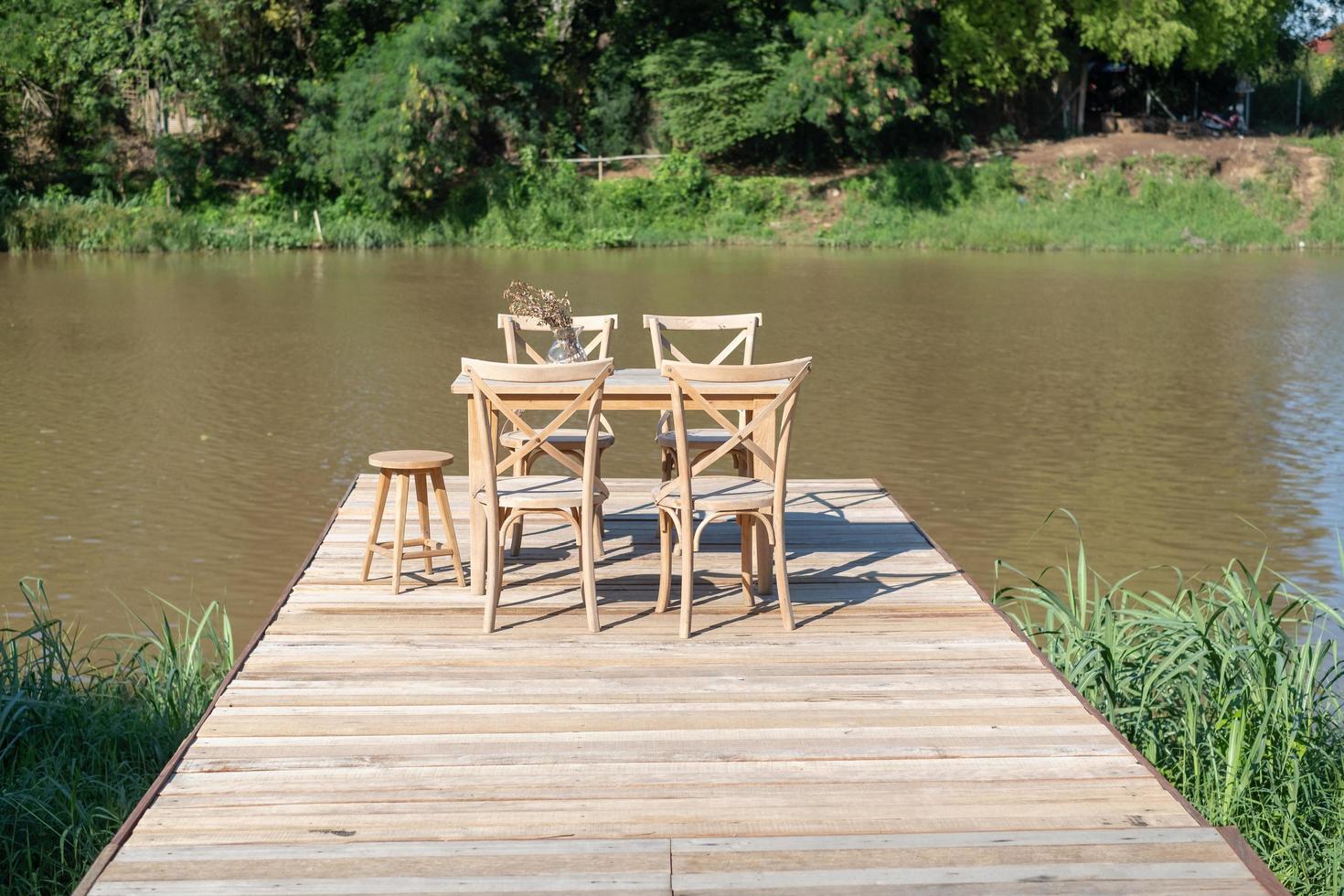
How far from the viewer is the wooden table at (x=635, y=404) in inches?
221

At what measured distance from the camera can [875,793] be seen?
4.00 meters

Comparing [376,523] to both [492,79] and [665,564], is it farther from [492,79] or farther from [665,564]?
[492,79]

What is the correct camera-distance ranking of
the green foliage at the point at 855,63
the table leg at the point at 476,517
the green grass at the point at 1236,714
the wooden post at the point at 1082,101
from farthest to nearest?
1. the wooden post at the point at 1082,101
2. the green foliage at the point at 855,63
3. the table leg at the point at 476,517
4. the green grass at the point at 1236,714

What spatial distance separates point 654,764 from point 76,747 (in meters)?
2.07

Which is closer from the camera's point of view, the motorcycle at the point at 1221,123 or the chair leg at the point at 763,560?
the chair leg at the point at 763,560

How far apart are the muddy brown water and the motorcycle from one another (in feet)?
44.1

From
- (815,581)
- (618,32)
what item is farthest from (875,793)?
(618,32)

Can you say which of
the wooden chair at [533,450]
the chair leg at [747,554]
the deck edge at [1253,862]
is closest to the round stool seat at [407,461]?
the wooden chair at [533,450]

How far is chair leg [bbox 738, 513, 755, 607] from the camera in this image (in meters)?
5.91

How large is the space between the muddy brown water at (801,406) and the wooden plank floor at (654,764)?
246cm

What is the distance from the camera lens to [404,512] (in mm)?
6102

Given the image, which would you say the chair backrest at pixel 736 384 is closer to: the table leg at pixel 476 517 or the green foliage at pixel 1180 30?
the table leg at pixel 476 517

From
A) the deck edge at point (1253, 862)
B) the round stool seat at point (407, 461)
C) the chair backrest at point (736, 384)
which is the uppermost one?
the chair backrest at point (736, 384)

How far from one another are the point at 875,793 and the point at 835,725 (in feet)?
1.71
